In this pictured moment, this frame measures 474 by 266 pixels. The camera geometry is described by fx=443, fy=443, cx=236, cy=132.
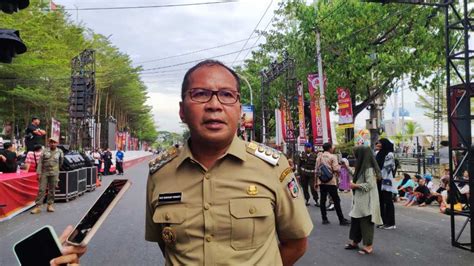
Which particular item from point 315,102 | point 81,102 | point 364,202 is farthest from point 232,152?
point 81,102

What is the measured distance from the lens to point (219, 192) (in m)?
1.83

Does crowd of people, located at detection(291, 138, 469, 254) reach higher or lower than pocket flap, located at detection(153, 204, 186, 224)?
lower

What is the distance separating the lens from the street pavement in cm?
609

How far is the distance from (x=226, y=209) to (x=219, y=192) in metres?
0.08

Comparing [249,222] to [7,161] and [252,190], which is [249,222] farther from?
[7,161]

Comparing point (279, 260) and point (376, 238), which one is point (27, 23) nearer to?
point (376, 238)

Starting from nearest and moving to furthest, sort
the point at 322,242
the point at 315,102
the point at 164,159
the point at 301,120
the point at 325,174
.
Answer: the point at 164,159, the point at 322,242, the point at 325,174, the point at 315,102, the point at 301,120

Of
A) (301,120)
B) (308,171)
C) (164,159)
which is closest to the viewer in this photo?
(164,159)

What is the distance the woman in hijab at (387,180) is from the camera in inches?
327

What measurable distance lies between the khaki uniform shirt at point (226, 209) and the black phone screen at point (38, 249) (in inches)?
17.6

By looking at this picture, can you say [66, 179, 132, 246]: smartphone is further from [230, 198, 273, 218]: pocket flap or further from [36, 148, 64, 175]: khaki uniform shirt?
[36, 148, 64, 175]: khaki uniform shirt

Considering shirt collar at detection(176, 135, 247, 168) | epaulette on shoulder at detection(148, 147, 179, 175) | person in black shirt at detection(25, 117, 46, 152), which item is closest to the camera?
shirt collar at detection(176, 135, 247, 168)

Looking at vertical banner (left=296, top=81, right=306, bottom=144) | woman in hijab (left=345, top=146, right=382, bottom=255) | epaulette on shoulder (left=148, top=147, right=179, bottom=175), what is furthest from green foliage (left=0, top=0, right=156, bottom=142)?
epaulette on shoulder (left=148, top=147, right=179, bottom=175)

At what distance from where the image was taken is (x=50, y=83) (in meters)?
32.0
